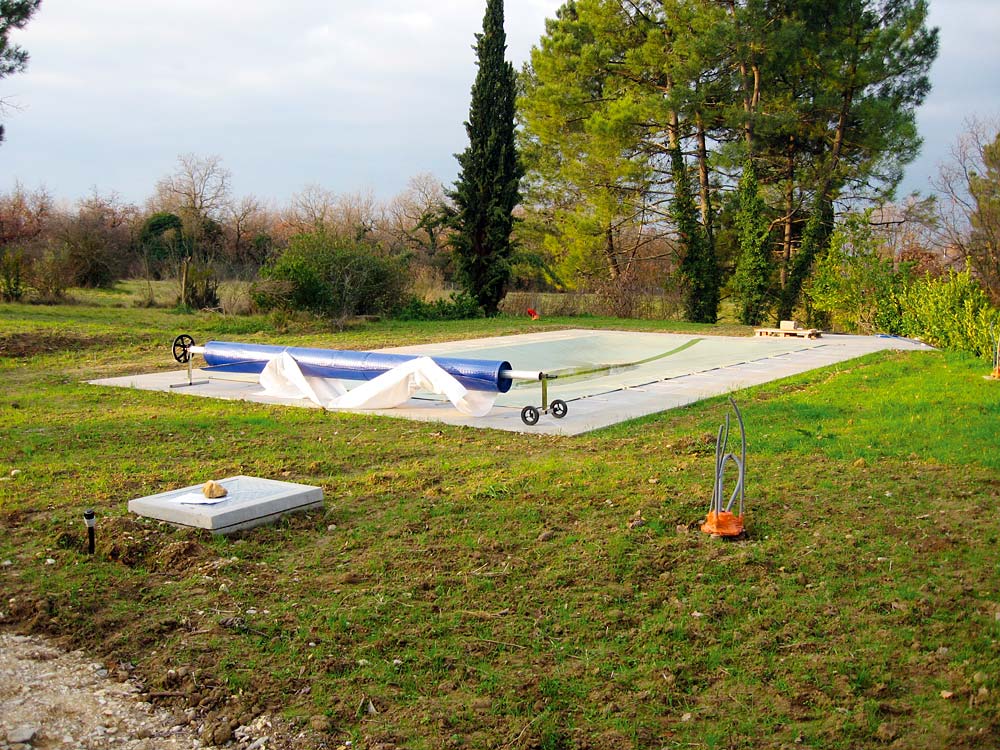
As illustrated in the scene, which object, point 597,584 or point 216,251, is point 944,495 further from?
point 216,251

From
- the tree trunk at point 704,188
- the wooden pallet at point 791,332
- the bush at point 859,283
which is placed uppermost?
the tree trunk at point 704,188

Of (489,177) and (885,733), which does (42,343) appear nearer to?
(489,177)

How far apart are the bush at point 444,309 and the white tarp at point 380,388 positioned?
35.7ft

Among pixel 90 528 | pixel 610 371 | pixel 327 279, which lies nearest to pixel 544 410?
pixel 610 371

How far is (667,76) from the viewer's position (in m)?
23.4

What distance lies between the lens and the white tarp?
760cm

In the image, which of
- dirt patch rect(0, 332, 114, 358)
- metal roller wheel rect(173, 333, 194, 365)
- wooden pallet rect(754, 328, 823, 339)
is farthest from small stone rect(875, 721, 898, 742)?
wooden pallet rect(754, 328, 823, 339)

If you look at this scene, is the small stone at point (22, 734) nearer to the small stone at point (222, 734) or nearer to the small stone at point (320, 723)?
the small stone at point (222, 734)

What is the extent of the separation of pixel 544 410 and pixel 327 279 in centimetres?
1104

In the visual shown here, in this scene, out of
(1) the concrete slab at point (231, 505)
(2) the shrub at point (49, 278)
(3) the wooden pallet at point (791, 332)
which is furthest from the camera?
(3) the wooden pallet at point (791, 332)

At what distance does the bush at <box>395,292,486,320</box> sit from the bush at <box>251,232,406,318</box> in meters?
0.77

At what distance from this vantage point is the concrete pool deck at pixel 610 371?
773 centimetres

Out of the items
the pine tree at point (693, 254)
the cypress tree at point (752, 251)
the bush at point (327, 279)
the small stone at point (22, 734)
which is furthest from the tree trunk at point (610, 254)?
the small stone at point (22, 734)

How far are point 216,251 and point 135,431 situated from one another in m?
17.9
